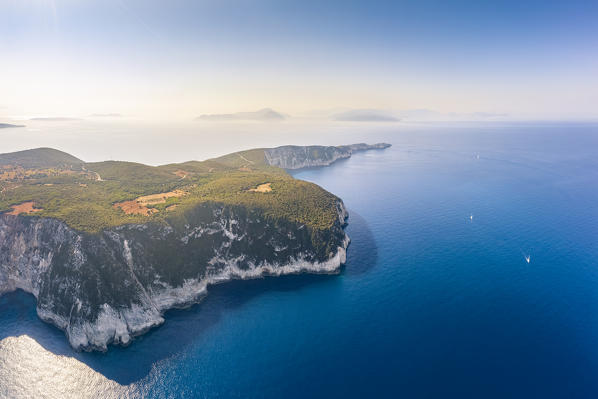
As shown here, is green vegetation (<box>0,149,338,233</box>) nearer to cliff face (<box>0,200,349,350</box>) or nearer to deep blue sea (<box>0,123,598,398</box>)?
cliff face (<box>0,200,349,350</box>)

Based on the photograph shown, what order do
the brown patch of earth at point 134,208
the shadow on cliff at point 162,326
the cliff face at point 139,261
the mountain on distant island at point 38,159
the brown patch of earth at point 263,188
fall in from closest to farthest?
the shadow on cliff at point 162,326 → the cliff face at point 139,261 → the brown patch of earth at point 134,208 → the brown patch of earth at point 263,188 → the mountain on distant island at point 38,159

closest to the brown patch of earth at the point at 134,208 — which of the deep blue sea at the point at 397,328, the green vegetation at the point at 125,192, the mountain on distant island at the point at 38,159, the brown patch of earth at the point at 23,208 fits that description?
the green vegetation at the point at 125,192

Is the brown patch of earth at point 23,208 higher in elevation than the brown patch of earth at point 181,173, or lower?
lower

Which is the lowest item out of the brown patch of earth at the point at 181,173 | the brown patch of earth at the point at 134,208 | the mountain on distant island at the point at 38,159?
the brown patch of earth at the point at 134,208

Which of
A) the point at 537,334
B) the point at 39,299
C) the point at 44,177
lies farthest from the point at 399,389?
the point at 44,177

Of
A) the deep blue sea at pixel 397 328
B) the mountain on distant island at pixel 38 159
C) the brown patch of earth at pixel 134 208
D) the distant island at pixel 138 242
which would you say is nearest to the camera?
the deep blue sea at pixel 397 328

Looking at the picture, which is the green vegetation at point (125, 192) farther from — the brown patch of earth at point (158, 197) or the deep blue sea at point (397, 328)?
the deep blue sea at point (397, 328)

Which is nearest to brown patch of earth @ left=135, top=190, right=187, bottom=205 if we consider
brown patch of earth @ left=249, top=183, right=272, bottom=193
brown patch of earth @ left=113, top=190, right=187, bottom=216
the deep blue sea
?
brown patch of earth @ left=113, top=190, right=187, bottom=216
